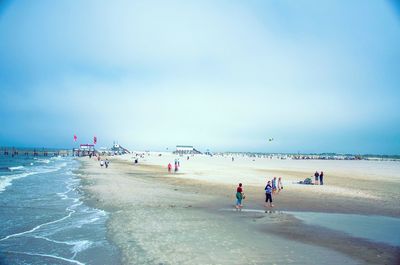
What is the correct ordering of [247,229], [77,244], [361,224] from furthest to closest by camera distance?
[361,224]
[247,229]
[77,244]

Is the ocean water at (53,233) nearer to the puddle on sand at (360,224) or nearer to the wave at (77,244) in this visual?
the wave at (77,244)

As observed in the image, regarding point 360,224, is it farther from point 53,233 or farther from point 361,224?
point 53,233

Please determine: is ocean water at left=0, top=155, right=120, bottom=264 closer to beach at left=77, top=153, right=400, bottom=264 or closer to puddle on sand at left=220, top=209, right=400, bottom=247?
beach at left=77, top=153, right=400, bottom=264

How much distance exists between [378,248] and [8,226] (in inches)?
663

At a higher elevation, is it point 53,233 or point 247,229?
point 247,229

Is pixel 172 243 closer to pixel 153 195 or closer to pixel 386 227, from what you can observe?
pixel 386 227

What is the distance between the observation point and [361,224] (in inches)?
635

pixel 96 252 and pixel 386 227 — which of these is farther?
pixel 386 227

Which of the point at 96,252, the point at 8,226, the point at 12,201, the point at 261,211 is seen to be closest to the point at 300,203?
the point at 261,211

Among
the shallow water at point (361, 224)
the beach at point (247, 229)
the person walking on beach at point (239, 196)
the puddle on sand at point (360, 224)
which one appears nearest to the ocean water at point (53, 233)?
the beach at point (247, 229)

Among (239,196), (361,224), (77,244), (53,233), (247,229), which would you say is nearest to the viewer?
(77,244)

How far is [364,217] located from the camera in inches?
704

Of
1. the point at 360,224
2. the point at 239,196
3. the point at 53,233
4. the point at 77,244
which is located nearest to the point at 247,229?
the point at 239,196

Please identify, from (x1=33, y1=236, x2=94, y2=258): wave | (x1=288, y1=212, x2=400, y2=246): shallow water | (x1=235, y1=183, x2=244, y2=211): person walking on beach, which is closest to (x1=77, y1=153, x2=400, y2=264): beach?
(x1=288, y1=212, x2=400, y2=246): shallow water
